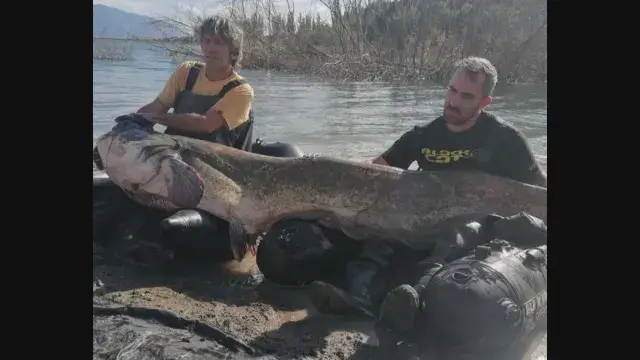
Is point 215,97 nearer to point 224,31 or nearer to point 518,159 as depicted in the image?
point 224,31

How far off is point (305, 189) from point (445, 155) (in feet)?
3.35

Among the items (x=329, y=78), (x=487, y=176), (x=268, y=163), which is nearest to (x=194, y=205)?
(x=268, y=163)

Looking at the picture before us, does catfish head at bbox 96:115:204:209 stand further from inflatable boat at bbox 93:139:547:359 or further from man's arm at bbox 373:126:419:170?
man's arm at bbox 373:126:419:170

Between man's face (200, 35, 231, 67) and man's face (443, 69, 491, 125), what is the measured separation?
1772 millimetres

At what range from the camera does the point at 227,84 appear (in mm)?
5004

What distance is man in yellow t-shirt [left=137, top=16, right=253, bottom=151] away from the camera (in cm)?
485

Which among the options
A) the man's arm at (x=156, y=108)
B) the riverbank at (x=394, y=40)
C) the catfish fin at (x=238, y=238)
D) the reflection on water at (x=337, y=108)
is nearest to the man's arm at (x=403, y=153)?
the catfish fin at (x=238, y=238)

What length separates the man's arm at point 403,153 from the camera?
15.4 ft

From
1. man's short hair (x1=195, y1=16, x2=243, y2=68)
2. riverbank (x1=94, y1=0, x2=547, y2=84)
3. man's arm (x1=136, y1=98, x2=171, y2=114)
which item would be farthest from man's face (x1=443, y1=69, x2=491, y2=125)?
riverbank (x1=94, y1=0, x2=547, y2=84)

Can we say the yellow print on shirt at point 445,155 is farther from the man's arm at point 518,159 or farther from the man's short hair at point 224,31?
the man's short hair at point 224,31

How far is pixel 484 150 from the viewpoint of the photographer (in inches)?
174
